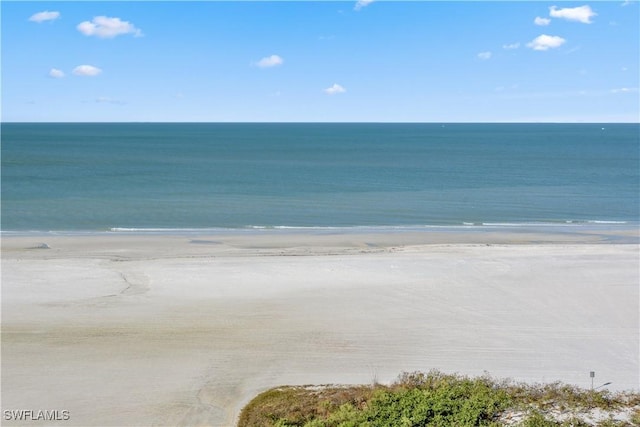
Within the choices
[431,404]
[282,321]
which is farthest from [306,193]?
[431,404]

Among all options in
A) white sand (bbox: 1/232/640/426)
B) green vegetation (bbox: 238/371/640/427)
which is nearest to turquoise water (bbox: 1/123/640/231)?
white sand (bbox: 1/232/640/426)

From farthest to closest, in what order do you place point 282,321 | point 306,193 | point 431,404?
1. point 306,193
2. point 282,321
3. point 431,404

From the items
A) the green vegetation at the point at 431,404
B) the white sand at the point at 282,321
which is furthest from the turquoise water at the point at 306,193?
the green vegetation at the point at 431,404

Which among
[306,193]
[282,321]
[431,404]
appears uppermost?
[306,193]

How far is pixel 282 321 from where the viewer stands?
1962cm

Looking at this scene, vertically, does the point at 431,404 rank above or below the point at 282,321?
below

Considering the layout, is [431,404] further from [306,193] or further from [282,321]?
[306,193]

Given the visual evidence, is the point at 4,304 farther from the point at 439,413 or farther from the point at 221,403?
the point at 439,413

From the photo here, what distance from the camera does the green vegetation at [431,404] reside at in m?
12.5

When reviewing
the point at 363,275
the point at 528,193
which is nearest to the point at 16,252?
the point at 363,275

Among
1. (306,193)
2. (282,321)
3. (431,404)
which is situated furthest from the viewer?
(306,193)

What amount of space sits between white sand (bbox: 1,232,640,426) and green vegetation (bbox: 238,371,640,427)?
915 mm

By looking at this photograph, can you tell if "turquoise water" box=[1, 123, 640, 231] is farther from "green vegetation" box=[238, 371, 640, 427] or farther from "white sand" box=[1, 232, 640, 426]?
"green vegetation" box=[238, 371, 640, 427]

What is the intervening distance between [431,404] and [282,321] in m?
7.53
